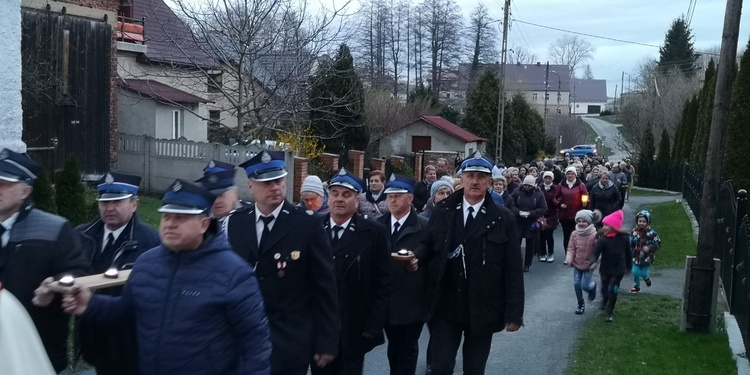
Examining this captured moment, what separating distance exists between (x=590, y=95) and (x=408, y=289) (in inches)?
5844

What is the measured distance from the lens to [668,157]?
1880 inches

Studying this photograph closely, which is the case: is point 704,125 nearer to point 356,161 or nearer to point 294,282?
point 356,161

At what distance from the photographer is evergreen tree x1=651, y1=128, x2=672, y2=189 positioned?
47031mm

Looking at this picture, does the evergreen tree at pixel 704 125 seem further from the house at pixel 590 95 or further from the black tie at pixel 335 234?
the house at pixel 590 95

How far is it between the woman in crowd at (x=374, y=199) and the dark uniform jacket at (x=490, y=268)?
8.46ft

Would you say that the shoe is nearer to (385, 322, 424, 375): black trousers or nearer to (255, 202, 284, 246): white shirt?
(385, 322, 424, 375): black trousers

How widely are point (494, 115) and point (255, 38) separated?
87.6 feet

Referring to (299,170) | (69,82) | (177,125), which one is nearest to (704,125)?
(299,170)

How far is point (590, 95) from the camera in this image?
15038 centimetres

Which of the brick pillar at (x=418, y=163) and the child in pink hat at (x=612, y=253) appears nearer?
the child in pink hat at (x=612, y=253)

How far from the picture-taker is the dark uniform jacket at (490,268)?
21.4ft

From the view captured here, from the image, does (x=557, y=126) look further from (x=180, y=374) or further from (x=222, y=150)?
(x=180, y=374)

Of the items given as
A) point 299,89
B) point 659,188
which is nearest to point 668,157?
point 659,188

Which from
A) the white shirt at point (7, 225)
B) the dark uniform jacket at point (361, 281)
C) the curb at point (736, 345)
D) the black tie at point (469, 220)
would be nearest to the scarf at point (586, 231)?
the curb at point (736, 345)
